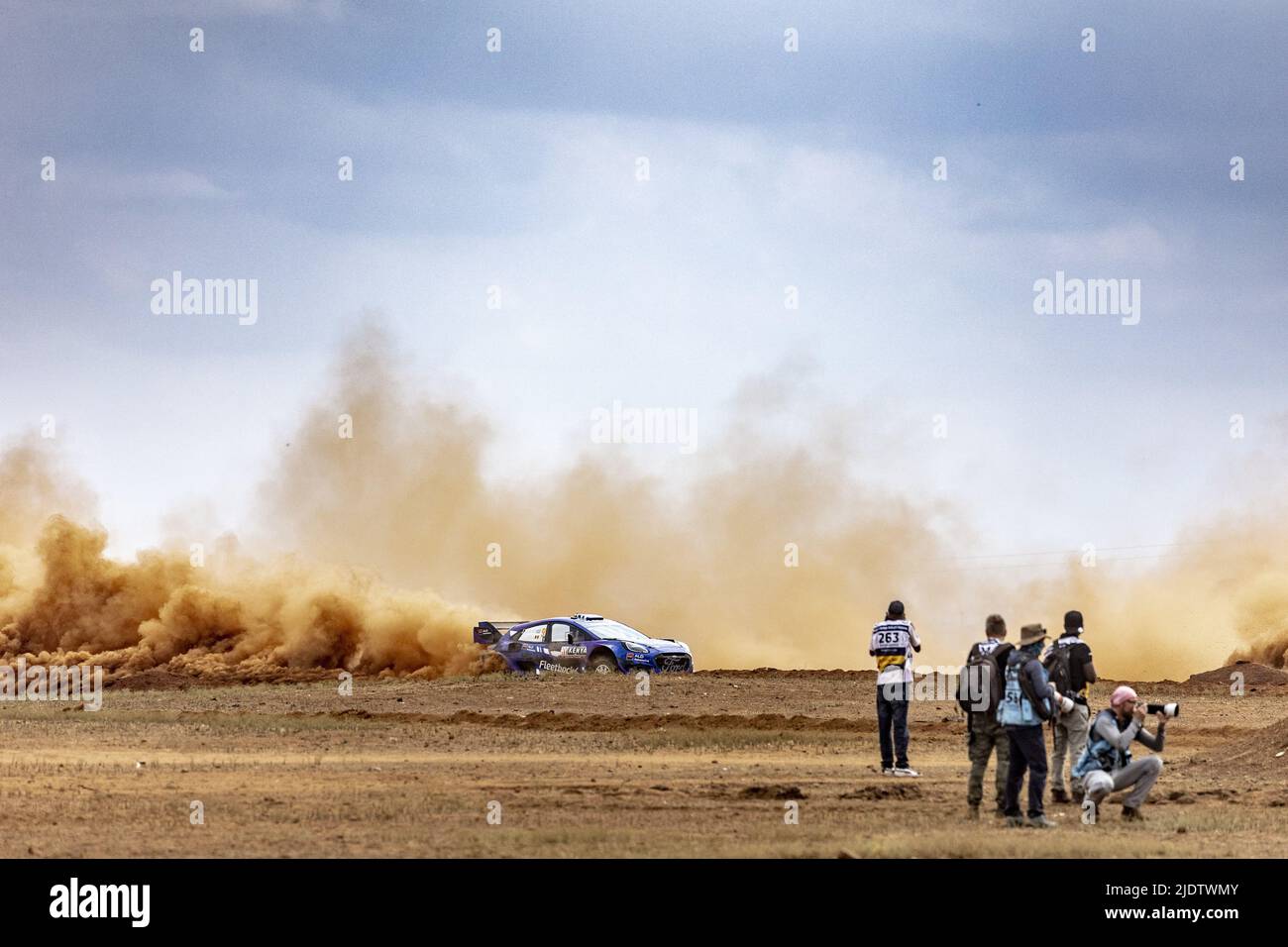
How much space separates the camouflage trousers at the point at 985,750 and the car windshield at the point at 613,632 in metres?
27.0

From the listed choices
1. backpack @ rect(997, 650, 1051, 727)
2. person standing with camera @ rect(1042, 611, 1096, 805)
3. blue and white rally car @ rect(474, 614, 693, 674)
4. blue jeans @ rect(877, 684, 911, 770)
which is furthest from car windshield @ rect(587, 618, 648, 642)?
backpack @ rect(997, 650, 1051, 727)

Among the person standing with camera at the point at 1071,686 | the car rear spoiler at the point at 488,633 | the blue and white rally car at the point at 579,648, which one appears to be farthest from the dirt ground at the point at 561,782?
the car rear spoiler at the point at 488,633

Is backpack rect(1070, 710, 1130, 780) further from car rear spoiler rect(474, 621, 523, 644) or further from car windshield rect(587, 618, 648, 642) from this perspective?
A: car rear spoiler rect(474, 621, 523, 644)

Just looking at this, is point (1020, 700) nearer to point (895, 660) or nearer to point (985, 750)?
point (985, 750)

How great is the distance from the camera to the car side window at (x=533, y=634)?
153 ft

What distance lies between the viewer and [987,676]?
18.5 meters

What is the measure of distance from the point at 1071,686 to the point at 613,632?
27.5 meters

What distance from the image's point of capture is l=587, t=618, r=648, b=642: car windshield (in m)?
46.3

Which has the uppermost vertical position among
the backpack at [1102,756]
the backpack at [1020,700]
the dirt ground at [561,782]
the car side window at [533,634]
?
the backpack at [1020,700]

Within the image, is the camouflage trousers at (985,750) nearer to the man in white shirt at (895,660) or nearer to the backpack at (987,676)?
the backpack at (987,676)

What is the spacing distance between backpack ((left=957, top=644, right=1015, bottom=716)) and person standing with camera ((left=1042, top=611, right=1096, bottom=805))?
1372mm

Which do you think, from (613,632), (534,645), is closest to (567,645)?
(534,645)
